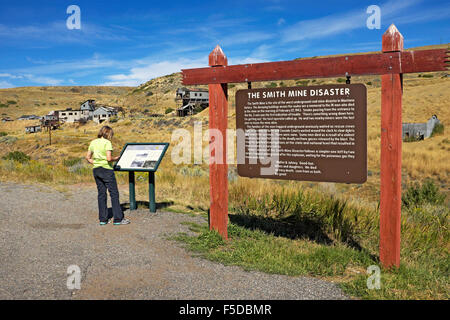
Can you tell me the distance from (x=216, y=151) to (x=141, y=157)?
227 centimetres

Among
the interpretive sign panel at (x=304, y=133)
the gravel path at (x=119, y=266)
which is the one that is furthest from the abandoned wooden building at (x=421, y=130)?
the interpretive sign panel at (x=304, y=133)

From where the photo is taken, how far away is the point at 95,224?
6.23 m

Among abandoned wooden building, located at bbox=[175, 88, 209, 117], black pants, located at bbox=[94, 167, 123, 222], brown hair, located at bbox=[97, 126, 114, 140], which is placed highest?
abandoned wooden building, located at bbox=[175, 88, 209, 117]

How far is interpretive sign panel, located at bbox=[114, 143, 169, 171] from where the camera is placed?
684 centimetres

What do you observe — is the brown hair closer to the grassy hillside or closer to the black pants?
the black pants

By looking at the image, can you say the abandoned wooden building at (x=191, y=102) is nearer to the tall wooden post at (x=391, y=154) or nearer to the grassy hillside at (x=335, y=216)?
the grassy hillside at (x=335, y=216)

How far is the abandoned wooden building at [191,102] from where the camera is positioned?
60281 millimetres

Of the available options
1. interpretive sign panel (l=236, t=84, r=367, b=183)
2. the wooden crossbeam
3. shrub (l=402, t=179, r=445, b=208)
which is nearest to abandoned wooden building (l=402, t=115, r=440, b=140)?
shrub (l=402, t=179, r=445, b=208)

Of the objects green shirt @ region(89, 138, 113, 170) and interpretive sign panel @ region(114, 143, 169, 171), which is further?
interpretive sign panel @ region(114, 143, 169, 171)

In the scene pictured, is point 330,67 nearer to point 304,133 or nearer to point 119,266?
point 304,133

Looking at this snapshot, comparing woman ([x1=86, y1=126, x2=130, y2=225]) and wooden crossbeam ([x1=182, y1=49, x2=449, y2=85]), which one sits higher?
wooden crossbeam ([x1=182, y1=49, x2=449, y2=85])
